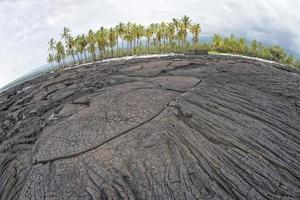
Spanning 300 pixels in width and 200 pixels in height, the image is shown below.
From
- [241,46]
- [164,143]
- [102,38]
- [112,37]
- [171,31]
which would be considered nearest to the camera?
[164,143]

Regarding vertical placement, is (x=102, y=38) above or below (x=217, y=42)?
above

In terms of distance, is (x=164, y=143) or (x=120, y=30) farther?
(x=120, y=30)

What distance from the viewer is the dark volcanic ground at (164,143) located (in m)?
9.81

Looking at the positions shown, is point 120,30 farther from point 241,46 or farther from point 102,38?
point 241,46

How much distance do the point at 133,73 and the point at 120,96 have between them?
417 centimetres

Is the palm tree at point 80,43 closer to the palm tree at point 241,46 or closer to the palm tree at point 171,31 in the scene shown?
the palm tree at point 171,31

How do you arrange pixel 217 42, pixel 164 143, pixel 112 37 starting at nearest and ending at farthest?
pixel 164 143 → pixel 217 42 → pixel 112 37

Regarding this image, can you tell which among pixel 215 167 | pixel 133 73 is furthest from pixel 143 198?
pixel 133 73

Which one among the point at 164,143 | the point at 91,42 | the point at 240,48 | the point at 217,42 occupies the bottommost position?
the point at 240,48

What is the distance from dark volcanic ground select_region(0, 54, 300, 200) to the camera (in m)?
9.81

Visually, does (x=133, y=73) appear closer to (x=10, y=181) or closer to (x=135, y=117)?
(x=135, y=117)

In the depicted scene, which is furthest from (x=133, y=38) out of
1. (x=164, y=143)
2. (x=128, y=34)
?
(x=164, y=143)

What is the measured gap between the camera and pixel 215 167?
33.4ft

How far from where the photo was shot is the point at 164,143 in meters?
10.7
